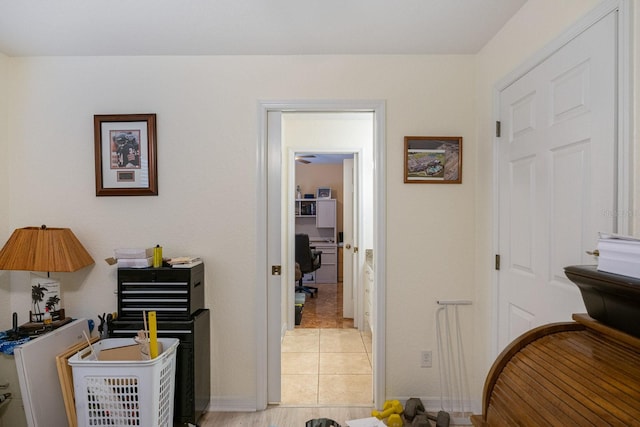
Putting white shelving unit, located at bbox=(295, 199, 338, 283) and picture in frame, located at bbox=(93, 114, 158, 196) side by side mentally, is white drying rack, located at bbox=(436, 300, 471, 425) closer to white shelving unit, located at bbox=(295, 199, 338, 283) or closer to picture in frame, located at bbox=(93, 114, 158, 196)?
picture in frame, located at bbox=(93, 114, 158, 196)

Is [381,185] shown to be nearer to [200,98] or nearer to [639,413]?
[200,98]

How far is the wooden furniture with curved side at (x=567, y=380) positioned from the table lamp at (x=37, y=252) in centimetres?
230

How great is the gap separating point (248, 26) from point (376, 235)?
1519mm

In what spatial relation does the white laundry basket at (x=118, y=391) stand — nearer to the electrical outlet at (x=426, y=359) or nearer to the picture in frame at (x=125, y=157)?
the picture in frame at (x=125, y=157)

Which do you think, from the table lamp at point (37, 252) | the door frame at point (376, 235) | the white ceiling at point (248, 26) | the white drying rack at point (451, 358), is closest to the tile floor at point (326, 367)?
the door frame at point (376, 235)

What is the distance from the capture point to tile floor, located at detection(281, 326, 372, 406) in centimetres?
249

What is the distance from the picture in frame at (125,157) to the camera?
2293mm

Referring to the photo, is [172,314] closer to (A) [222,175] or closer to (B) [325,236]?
(A) [222,175]

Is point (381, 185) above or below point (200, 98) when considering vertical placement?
below

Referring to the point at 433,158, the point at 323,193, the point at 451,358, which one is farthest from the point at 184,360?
the point at 323,193

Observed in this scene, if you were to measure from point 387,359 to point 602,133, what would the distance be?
1776mm

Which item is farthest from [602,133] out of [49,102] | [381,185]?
[49,102]

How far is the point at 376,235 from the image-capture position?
2332 mm

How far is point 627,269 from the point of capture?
80cm
